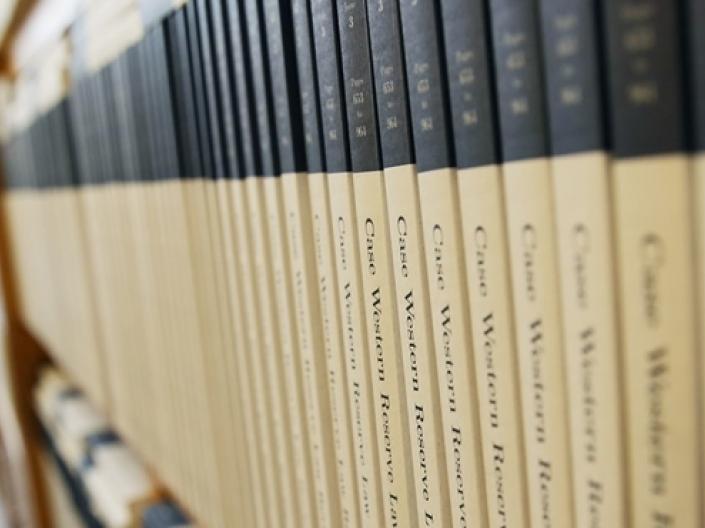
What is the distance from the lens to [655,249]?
0.27 meters

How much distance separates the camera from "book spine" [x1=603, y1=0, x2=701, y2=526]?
26 cm

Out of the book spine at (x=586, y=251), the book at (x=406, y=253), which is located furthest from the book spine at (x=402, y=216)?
the book spine at (x=586, y=251)

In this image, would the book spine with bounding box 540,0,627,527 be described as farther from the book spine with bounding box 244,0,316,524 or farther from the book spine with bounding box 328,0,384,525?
the book spine with bounding box 244,0,316,524

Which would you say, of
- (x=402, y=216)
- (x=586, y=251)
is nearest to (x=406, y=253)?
(x=402, y=216)

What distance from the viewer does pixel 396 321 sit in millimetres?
442

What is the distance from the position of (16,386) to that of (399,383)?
183cm

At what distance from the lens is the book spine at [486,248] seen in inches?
13.1

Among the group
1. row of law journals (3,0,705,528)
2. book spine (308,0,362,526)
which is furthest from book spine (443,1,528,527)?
book spine (308,0,362,526)

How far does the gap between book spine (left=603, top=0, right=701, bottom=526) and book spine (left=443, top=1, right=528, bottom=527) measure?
64mm

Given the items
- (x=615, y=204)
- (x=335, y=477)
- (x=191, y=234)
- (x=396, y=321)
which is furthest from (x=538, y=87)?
(x=191, y=234)

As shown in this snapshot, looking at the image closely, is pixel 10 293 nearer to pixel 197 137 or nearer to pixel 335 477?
pixel 197 137

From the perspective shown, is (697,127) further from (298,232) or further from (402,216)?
(298,232)

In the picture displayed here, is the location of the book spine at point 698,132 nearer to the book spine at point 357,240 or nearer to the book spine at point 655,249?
the book spine at point 655,249

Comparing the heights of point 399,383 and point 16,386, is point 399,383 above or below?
above
